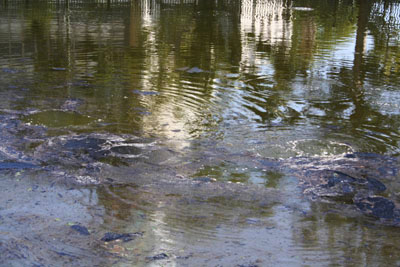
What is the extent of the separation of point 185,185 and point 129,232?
1064 mm

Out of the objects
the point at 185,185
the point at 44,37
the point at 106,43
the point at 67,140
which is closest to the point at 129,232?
the point at 185,185

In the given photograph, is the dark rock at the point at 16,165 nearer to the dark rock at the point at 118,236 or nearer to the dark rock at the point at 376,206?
the dark rock at the point at 118,236

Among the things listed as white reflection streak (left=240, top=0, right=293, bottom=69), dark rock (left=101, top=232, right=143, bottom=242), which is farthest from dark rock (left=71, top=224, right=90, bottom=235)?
white reflection streak (left=240, top=0, right=293, bottom=69)

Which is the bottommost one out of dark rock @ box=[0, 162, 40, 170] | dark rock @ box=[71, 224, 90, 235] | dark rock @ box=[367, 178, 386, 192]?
dark rock @ box=[71, 224, 90, 235]

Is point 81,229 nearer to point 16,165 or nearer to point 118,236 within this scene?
point 118,236

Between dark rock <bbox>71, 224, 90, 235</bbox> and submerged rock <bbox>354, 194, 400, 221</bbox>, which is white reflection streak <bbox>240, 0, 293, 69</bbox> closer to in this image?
submerged rock <bbox>354, 194, 400, 221</bbox>

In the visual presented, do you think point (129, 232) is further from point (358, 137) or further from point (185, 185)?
point (358, 137)

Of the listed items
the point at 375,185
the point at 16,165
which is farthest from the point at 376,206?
the point at 16,165

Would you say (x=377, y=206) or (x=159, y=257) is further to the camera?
(x=377, y=206)

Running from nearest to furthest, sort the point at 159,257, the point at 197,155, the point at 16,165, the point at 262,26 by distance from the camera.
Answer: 1. the point at 159,257
2. the point at 16,165
3. the point at 197,155
4. the point at 262,26

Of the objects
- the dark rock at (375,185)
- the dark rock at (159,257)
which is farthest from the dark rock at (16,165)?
the dark rock at (375,185)

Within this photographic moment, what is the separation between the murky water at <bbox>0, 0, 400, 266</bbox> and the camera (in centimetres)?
414

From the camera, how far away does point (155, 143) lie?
625cm

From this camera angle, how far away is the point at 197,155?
5934mm
